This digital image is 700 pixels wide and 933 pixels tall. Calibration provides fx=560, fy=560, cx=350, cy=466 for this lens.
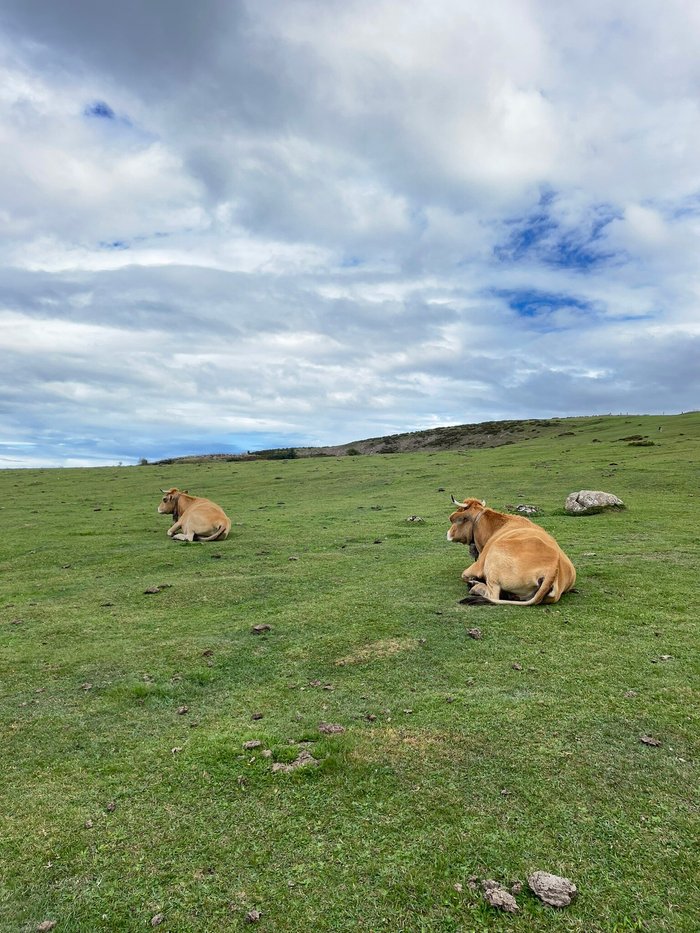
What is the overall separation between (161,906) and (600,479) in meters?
25.8

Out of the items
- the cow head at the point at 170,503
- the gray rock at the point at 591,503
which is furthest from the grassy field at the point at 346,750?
the gray rock at the point at 591,503

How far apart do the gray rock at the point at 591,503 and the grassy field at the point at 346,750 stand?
6.55 meters

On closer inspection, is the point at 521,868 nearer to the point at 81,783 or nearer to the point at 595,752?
the point at 595,752

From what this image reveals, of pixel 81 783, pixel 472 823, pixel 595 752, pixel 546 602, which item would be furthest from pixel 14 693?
pixel 546 602

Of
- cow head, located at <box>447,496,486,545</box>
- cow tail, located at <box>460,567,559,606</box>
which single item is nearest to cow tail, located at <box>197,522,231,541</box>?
cow head, located at <box>447,496,486,545</box>

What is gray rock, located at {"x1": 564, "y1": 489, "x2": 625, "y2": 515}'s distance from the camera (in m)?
18.1

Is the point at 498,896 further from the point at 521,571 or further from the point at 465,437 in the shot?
the point at 465,437

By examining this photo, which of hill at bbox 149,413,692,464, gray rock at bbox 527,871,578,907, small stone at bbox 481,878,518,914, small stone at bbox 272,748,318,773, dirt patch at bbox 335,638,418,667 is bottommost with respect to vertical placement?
small stone at bbox 481,878,518,914

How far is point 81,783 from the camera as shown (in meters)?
4.38

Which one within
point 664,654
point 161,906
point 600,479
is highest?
point 600,479

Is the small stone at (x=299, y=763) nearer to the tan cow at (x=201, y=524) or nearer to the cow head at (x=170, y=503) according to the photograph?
the tan cow at (x=201, y=524)

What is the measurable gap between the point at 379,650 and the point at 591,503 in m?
13.7

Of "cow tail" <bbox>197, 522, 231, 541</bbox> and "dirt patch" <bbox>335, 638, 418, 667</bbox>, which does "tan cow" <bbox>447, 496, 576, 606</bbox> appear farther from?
"cow tail" <bbox>197, 522, 231, 541</bbox>

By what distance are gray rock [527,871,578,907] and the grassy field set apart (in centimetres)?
5
